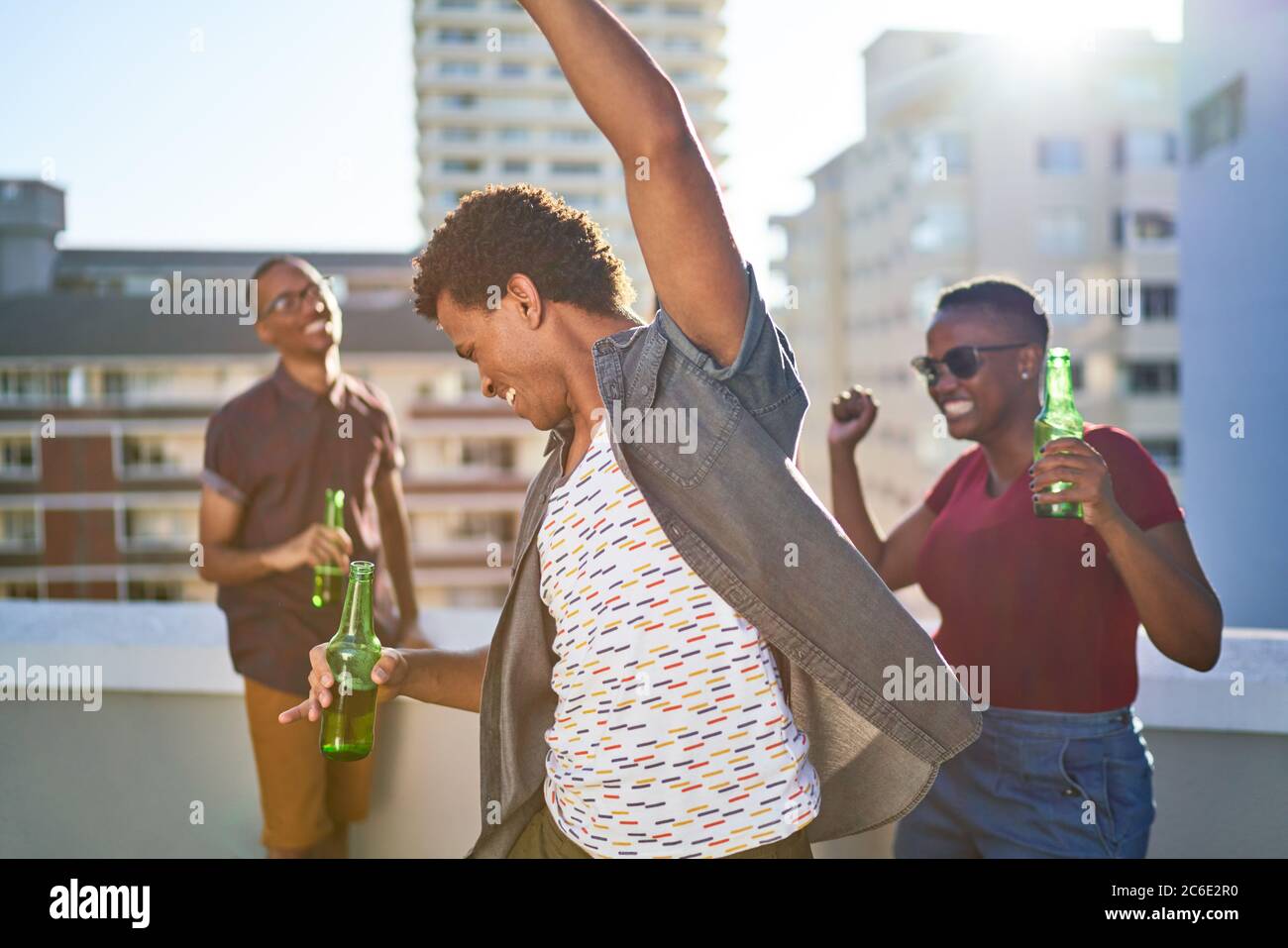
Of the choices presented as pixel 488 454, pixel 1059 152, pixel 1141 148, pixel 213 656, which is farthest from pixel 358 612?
pixel 488 454

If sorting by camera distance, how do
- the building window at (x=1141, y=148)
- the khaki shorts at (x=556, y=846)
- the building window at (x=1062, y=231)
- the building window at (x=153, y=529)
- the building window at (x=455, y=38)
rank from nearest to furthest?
the khaki shorts at (x=556, y=846), the building window at (x=1062, y=231), the building window at (x=1141, y=148), the building window at (x=153, y=529), the building window at (x=455, y=38)

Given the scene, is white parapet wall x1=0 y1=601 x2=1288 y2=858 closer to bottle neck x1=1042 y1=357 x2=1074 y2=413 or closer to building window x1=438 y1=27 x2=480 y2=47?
bottle neck x1=1042 y1=357 x2=1074 y2=413

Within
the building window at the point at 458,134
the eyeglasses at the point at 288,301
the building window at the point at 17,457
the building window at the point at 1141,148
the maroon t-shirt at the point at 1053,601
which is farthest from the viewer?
the building window at the point at 458,134

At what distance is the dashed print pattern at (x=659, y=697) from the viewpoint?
132 centimetres

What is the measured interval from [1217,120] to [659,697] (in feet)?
30.5

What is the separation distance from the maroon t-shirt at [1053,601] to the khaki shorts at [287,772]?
148cm

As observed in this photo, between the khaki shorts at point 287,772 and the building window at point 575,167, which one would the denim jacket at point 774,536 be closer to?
the khaki shorts at point 287,772

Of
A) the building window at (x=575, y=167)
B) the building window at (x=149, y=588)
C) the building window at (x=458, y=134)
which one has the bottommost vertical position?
the building window at (x=149, y=588)

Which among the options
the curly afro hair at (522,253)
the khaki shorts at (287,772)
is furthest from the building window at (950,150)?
the curly afro hair at (522,253)

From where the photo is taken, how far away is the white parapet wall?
2551 millimetres

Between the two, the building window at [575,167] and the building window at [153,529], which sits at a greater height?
the building window at [575,167]

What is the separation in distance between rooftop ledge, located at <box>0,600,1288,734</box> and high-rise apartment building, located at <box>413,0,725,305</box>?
213 feet

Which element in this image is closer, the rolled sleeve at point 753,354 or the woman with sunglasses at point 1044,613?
the rolled sleeve at point 753,354

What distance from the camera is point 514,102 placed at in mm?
69938
